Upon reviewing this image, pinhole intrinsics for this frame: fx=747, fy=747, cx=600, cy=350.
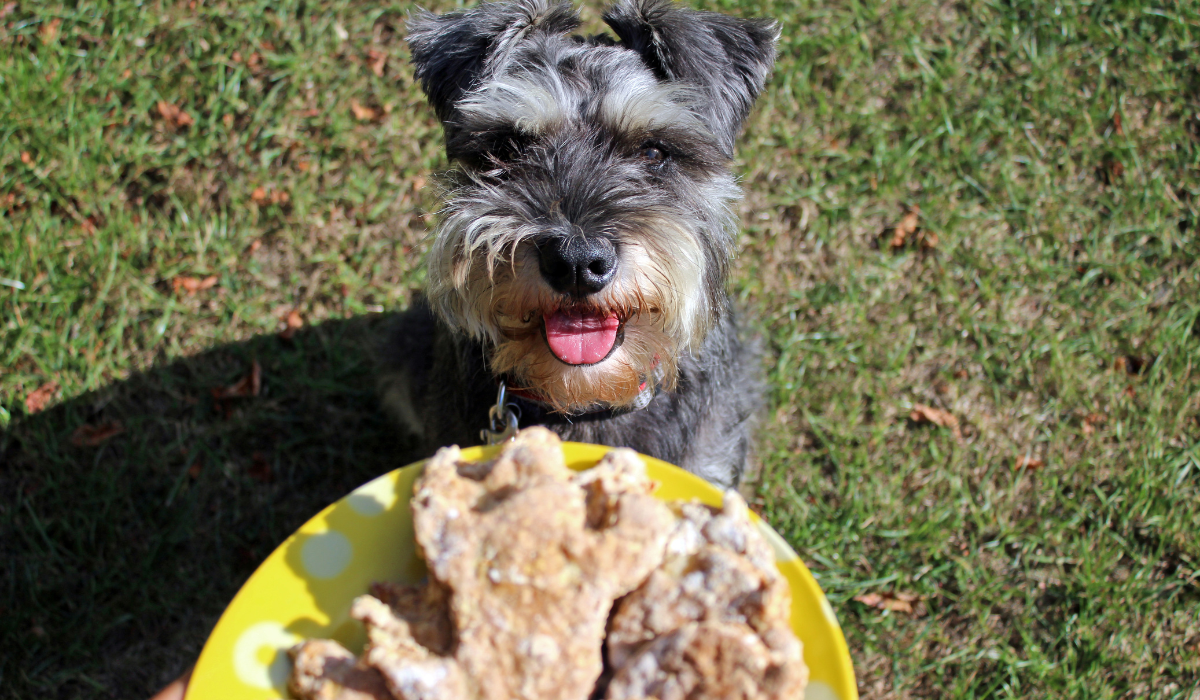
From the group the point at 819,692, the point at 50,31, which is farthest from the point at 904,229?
the point at 50,31

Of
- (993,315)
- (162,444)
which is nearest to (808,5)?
(993,315)

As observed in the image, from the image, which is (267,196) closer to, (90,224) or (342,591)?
(90,224)

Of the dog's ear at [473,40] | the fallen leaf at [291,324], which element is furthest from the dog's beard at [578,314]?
the fallen leaf at [291,324]

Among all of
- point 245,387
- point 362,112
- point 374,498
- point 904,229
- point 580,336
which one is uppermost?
point 362,112

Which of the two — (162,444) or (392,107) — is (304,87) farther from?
(162,444)

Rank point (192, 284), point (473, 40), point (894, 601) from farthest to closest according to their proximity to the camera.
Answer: point (192, 284) < point (894, 601) < point (473, 40)

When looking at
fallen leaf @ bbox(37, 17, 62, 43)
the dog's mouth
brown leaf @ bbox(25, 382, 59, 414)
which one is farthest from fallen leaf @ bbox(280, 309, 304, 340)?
the dog's mouth

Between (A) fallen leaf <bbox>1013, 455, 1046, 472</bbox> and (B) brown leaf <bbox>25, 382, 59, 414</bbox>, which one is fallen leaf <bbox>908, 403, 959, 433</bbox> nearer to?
(A) fallen leaf <bbox>1013, 455, 1046, 472</bbox>
